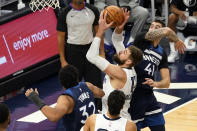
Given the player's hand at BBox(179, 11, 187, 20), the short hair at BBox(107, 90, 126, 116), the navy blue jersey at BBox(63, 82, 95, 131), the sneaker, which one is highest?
the short hair at BBox(107, 90, 126, 116)

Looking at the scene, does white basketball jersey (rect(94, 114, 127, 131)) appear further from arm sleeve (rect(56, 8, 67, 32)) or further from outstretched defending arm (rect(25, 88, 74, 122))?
arm sleeve (rect(56, 8, 67, 32))

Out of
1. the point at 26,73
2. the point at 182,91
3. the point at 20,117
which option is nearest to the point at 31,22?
the point at 26,73

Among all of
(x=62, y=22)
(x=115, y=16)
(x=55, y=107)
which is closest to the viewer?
(x=55, y=107)

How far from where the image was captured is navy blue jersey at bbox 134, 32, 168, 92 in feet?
20.3

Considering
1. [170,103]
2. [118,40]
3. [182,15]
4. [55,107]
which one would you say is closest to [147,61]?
[118,40]

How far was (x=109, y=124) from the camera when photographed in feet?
16.1

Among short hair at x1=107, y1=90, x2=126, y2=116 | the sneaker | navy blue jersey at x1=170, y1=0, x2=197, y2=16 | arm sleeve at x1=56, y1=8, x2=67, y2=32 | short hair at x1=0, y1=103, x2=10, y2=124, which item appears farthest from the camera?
navy blue jersey at x1=170, y1=0, x2=197, y2=16

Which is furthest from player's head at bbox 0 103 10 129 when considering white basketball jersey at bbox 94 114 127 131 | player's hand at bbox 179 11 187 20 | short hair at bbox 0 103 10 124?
player's hand at bbox 179 11 187 20

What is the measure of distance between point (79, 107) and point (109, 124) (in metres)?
0.62

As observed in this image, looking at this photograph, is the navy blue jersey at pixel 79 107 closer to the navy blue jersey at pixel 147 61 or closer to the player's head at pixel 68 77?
the player's head at pixel 68 77

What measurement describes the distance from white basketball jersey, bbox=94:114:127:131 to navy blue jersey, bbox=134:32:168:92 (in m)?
1.33

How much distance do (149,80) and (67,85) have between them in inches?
42.6

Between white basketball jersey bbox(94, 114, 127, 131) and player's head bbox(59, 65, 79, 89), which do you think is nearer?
white basketball jersey bbox(94, 114, 127, 131)

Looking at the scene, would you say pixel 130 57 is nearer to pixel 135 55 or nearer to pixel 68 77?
pixel 135 55
